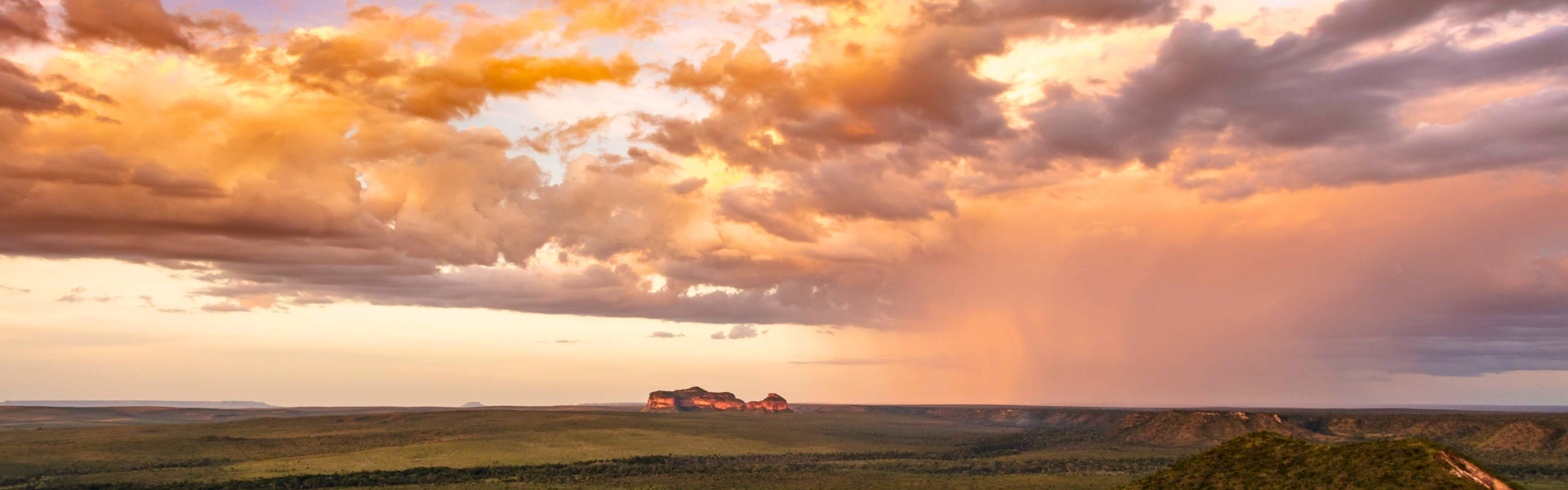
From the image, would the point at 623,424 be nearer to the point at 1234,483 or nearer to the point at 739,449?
the point at 739,449

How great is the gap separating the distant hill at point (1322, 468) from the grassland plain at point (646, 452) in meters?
44.7

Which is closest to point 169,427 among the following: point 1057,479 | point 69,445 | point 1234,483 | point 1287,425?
point 69,445

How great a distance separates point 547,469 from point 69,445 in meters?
71.3

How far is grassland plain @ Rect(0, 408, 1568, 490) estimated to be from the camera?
9994 cm

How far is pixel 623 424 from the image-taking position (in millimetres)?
190625

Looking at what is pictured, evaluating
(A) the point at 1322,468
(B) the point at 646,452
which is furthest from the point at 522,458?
(A) the point at 1322,468

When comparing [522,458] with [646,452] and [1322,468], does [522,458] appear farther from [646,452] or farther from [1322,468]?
[1322,468]

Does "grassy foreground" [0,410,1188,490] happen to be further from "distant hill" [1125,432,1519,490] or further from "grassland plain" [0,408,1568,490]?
"distant hill" [1125,432,1519,490]

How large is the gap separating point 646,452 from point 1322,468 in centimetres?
11515

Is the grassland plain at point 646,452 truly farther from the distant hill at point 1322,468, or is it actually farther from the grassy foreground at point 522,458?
the distant hill at point 1322,468

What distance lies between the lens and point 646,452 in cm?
14475

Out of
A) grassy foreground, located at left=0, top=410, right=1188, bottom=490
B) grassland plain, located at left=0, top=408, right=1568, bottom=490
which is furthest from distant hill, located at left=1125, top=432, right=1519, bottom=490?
grassy foreground, located at left=0, top=410, right=1188, bottom=490

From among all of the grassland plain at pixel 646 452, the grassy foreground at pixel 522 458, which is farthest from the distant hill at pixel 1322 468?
the grassy foreground at pixel 522 458

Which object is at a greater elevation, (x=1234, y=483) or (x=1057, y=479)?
(x=1234, y=483)
